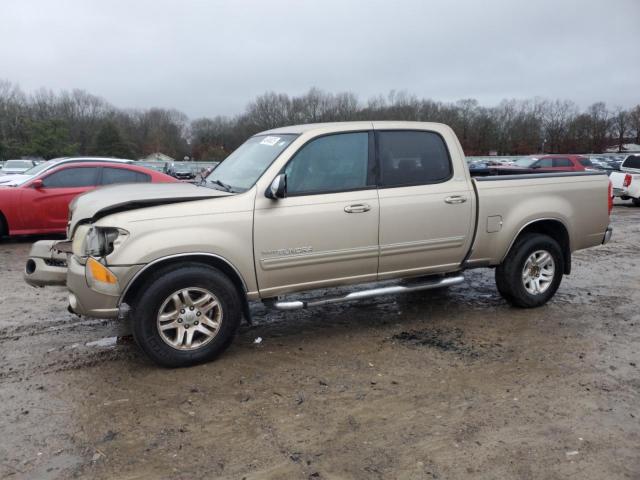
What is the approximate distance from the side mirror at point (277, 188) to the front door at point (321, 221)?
59 millimetres

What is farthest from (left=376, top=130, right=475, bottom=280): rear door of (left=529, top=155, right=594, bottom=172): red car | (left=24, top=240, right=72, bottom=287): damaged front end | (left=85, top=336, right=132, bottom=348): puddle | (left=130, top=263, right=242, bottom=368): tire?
(left=529, top=155, right=594, bottom=172): red car

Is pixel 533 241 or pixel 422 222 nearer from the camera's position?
pixel 422 222

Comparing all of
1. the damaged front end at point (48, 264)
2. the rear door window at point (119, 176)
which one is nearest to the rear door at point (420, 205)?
the damaged front end at point (48, 264)

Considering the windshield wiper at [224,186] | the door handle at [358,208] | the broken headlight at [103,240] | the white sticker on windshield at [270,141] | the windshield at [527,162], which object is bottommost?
the broken headlight at [103,240]

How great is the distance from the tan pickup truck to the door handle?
0.05 feet

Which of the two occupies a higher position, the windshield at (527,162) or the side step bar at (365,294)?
the windshield at (527,162)

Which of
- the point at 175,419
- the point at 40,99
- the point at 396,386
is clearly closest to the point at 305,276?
the point at 396,386

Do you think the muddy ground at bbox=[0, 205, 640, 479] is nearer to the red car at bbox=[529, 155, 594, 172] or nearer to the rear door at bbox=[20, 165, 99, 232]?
the rear door at bbox=[20, 165, 99, 232]

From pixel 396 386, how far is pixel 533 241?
264 cm

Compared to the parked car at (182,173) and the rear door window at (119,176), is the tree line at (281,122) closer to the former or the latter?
the parked car at (182,173)

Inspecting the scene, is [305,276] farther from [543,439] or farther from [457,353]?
[543,439]

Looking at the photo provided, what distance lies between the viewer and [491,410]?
3627mm

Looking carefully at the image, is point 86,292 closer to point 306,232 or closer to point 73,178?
point 306,232

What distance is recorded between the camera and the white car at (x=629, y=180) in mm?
18781
